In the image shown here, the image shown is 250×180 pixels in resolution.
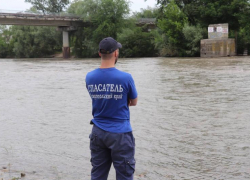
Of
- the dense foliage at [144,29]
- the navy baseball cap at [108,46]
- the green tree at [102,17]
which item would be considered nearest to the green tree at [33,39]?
the dense foliage at [144,29]

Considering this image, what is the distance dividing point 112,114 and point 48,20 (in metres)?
57.7

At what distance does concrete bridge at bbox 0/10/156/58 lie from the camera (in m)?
54.9

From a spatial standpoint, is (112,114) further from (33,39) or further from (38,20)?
(33,39)

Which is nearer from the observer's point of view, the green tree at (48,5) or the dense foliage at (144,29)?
the dense foliage at (144,29)

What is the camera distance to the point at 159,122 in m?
9.45

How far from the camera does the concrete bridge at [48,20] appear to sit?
5494 centimetres

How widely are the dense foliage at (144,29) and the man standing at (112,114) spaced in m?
39.0

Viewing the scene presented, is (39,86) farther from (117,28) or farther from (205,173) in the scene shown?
(117,28)

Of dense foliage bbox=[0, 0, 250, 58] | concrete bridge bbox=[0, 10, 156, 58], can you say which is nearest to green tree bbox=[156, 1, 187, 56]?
dense foliage bbox=[0, 0, 250, 58]

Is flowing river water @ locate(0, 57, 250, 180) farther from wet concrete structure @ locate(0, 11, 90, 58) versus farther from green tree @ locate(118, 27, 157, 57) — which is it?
wet concrete structure @ locate(0, 11, 90, 58)

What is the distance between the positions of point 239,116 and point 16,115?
6.07 m

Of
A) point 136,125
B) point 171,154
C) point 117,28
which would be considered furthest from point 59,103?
point 117,28

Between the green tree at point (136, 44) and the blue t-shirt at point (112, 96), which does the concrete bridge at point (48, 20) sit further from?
the blue t-shirt at point (112, 96)

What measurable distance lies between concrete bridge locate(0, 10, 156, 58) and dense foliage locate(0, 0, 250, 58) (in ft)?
4.28
